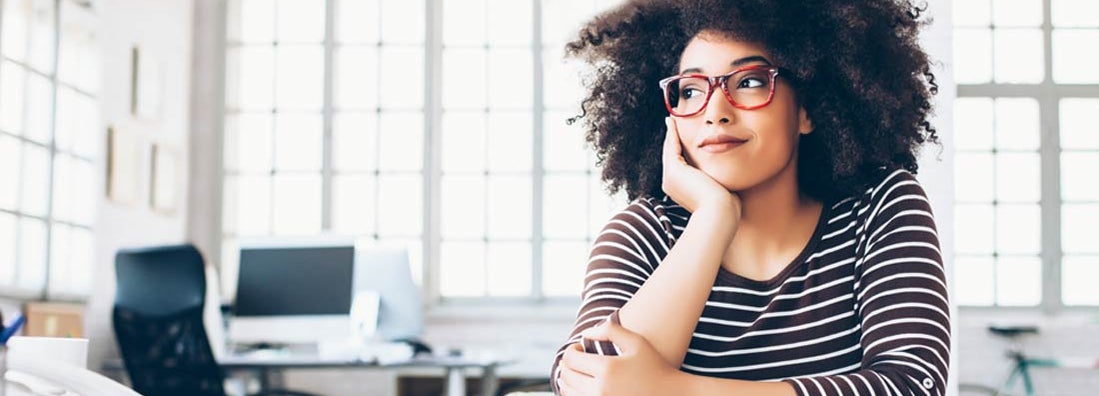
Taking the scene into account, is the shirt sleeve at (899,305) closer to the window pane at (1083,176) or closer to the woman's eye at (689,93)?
the woman's eye at (689,93)

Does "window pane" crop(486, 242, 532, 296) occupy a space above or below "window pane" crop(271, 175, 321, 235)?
below

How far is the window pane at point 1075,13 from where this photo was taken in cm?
766

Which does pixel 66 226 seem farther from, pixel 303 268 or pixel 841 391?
pixel 841 391

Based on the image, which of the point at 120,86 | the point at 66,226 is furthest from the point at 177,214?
the point at 66,226

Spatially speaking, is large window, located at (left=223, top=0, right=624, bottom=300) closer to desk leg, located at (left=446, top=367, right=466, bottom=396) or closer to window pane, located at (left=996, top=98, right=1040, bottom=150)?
Answer: desk leg, located at (left=446, top=367, right=466, bottom=396)

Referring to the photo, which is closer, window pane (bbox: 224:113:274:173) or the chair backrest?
the chair backrest

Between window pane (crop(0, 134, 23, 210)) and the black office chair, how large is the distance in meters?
0.78

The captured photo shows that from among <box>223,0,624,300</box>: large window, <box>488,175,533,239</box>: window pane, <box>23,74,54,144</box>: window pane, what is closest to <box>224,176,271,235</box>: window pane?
<box>223,0,624,300</box>: large window

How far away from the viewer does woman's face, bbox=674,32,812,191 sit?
1.46 meters

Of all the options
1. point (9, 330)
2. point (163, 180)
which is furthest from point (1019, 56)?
point (9, 330)

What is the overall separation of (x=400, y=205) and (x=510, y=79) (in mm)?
964

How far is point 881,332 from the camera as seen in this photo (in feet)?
4.54

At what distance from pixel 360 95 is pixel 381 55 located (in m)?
0.26

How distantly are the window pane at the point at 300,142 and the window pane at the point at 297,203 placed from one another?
0.25ft
